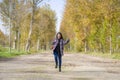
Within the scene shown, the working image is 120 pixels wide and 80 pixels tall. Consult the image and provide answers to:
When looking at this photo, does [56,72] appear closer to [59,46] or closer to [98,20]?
[59,46]

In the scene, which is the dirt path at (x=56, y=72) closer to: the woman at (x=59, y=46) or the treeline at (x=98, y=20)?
the woman at (x=59, y=46)

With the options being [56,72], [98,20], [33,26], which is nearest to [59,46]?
[56,72]

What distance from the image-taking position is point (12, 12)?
46688 millimetres

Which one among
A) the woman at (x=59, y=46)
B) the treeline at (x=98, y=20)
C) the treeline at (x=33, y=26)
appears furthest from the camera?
the treeline at (x=33, y=26)

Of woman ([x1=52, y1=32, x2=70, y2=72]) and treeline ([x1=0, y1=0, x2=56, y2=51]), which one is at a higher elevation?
treeline ([x1=0, y1=0, x2=56, y2=51])

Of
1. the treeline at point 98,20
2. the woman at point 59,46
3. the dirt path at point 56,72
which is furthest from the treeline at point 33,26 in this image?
the woman at point 59,46

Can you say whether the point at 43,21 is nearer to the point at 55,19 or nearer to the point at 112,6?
the point at 55,19

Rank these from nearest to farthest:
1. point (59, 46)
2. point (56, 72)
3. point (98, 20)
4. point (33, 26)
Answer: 1. point (56, 72)
2. point (59, 46)
3. point (98, 20)
4. point (33, 26)

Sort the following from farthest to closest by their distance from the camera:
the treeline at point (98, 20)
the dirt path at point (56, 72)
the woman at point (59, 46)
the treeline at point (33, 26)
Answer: the treeline at point (33, 26) < the treeline at point (98, 20) < the woman at point (59, 46) < the dirt path at point (56, 72)

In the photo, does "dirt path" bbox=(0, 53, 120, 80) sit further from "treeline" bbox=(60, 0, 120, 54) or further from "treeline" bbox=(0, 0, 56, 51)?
"treeline" bbox=(0, 0, 56, 51)

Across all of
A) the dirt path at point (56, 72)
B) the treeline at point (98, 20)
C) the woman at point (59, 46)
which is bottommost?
the dirt path at point (56, 72)

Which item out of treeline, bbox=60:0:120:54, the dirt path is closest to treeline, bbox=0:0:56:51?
treeline, bbox=60:0:120:54

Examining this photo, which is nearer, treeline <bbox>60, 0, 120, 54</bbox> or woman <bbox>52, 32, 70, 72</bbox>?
woman <bbox>52, 32, 70, 72</bbox>

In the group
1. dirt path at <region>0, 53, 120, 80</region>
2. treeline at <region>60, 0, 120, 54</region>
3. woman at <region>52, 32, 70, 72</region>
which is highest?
treeline at <region>60, 0, 120, 54</region>
